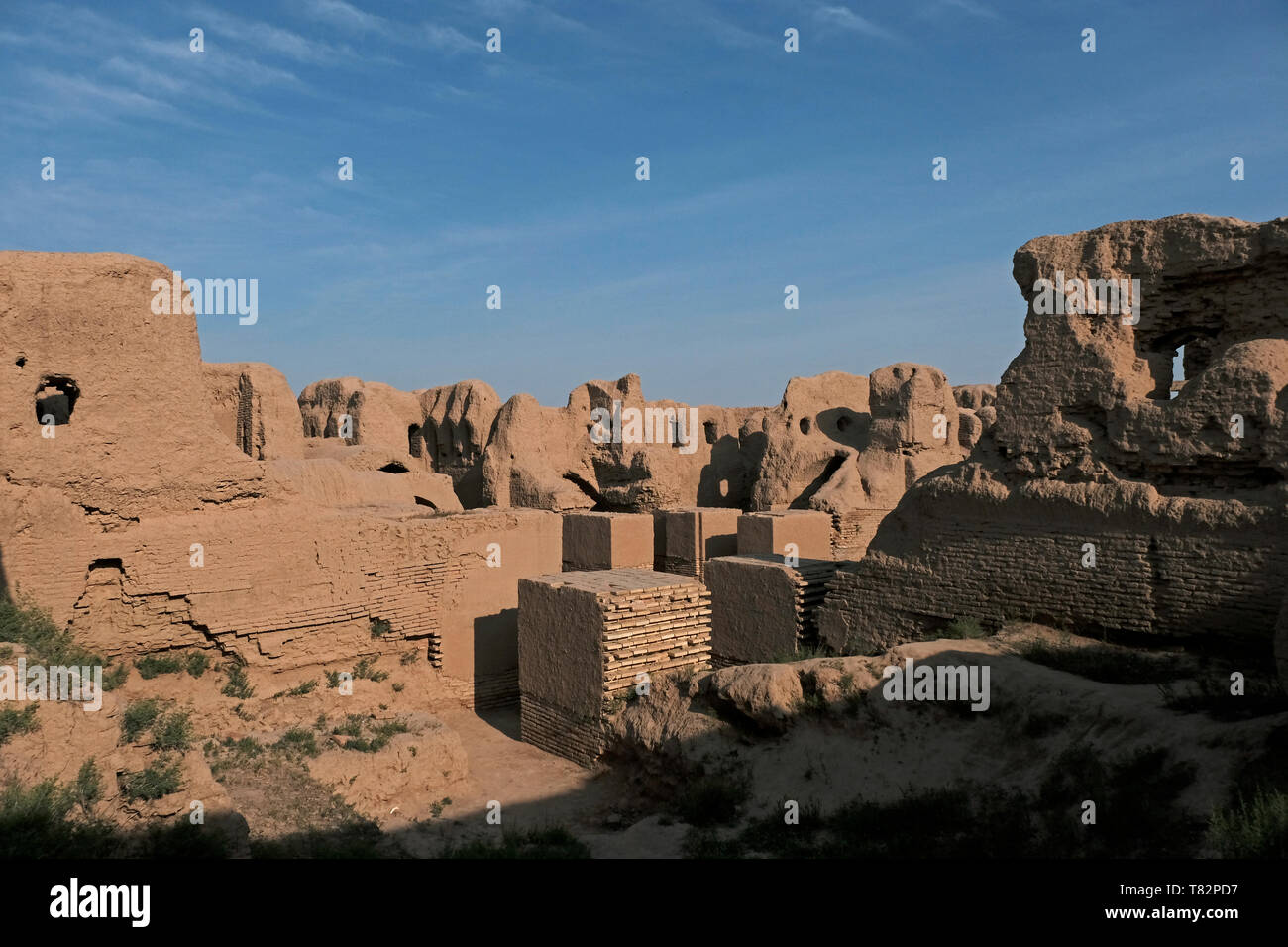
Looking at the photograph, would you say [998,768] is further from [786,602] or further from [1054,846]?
[786,602]

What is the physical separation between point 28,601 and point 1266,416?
1019cm

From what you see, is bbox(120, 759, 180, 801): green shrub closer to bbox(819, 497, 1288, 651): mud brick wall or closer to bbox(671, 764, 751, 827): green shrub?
bbox(671, 764, 751, 827): green shrub

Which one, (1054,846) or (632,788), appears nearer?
(1054,846)

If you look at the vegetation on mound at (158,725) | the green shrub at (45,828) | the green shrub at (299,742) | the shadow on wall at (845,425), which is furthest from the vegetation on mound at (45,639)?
the shadow on wall at (845,425)

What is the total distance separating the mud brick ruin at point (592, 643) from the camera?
8305 millimetres

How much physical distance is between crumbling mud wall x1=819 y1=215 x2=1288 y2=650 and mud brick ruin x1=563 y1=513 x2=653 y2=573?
13.2 ft

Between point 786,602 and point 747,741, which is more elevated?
point 786,602

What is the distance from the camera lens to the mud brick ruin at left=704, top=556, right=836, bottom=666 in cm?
956

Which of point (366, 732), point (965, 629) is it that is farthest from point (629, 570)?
point (965, 629)

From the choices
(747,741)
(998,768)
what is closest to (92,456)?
(747,741)

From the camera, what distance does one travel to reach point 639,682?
8.38 meters

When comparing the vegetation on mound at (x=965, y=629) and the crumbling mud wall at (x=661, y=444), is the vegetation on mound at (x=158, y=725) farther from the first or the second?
the crumbling mud wall at (x=661, y=444)

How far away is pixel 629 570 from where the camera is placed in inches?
385

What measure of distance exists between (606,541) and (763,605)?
130 inches
